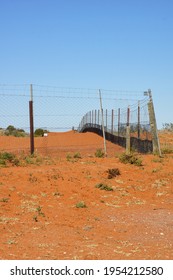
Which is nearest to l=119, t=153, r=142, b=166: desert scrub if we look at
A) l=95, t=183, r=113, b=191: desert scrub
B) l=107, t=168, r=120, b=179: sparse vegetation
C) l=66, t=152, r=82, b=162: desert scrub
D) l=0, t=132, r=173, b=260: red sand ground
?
l=0, t=132, r=173, b=260: red sand ground

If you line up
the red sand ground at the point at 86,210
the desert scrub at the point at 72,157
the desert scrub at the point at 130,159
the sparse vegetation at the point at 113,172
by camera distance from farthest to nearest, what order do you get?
the desert scrub at the point at 72,157 < the desert scrub at the point at 130,159 < the sparse vegetation at the point at 113,172 < the red sand ground at the point at 86,210

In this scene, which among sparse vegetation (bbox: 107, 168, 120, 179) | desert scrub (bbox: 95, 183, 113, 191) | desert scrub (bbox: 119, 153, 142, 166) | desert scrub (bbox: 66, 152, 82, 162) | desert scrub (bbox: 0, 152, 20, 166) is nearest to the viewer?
desert scrub (bbox: 95, 183, 113, 191)

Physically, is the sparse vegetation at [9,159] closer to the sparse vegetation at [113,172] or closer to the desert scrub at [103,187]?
the sparse vegetation at [113,172]

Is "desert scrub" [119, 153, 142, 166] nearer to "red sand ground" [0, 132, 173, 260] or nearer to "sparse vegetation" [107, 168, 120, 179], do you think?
"red sand ground" [0, 132, 173, 260]

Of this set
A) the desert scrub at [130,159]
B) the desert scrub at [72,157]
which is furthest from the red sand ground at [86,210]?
the desert scrub at [130,159]

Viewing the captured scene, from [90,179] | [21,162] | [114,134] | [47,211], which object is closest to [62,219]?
[47,211]

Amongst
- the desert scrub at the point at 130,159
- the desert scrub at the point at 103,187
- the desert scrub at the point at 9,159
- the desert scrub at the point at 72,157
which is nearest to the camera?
the desert scrub at the point at 103,187

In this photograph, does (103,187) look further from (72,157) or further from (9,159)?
(72,157)

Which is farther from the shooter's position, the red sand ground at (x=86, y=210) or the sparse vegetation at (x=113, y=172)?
the sparse vegetation at (x=113, y=172)

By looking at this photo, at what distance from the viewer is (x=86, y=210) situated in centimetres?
1141

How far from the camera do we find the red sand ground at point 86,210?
7.80 metres

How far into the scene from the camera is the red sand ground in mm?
7801

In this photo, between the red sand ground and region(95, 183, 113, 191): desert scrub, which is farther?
region(95, 183, 113, 191): desert scrub
